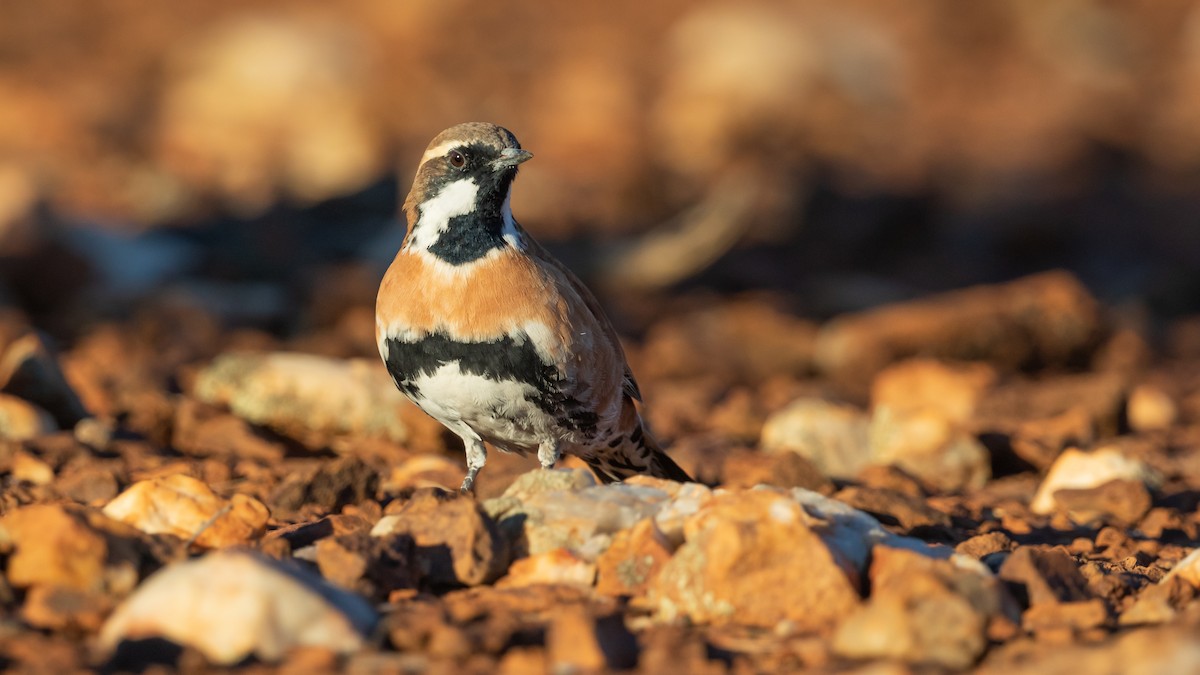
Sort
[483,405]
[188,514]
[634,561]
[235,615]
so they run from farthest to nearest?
[483,405] → [188,514] → [634,561] → [235,615]

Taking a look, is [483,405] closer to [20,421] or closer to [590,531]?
[590,531]

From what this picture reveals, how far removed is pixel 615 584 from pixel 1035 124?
817 inches

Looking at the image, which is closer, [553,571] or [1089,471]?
[553,571]

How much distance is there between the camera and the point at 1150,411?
39.0 feet

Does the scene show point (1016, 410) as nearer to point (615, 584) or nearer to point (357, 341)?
point (357, 341)

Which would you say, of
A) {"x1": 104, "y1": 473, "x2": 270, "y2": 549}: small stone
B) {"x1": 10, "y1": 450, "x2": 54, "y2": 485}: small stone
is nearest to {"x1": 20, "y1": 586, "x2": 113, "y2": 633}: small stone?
{"x1": 104, "y1": 473, "x2": 270, "y2": 549}: small stone

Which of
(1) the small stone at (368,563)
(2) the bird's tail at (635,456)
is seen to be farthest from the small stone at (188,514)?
(2) the bird's tail at (635,456)

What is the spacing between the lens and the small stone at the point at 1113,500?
328 inches

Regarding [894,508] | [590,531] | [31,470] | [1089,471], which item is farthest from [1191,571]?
[31,470]

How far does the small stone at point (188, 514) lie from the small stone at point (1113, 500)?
4.38 metres

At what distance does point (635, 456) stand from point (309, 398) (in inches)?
91.4

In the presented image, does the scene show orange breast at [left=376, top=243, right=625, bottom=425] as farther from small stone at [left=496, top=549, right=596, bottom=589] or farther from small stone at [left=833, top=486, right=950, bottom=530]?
small stone at [left=496, top=549, right=596, bottom=589]

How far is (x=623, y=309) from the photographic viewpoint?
15.4m

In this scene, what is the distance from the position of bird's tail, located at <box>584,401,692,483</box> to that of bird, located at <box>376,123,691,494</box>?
21 cm
